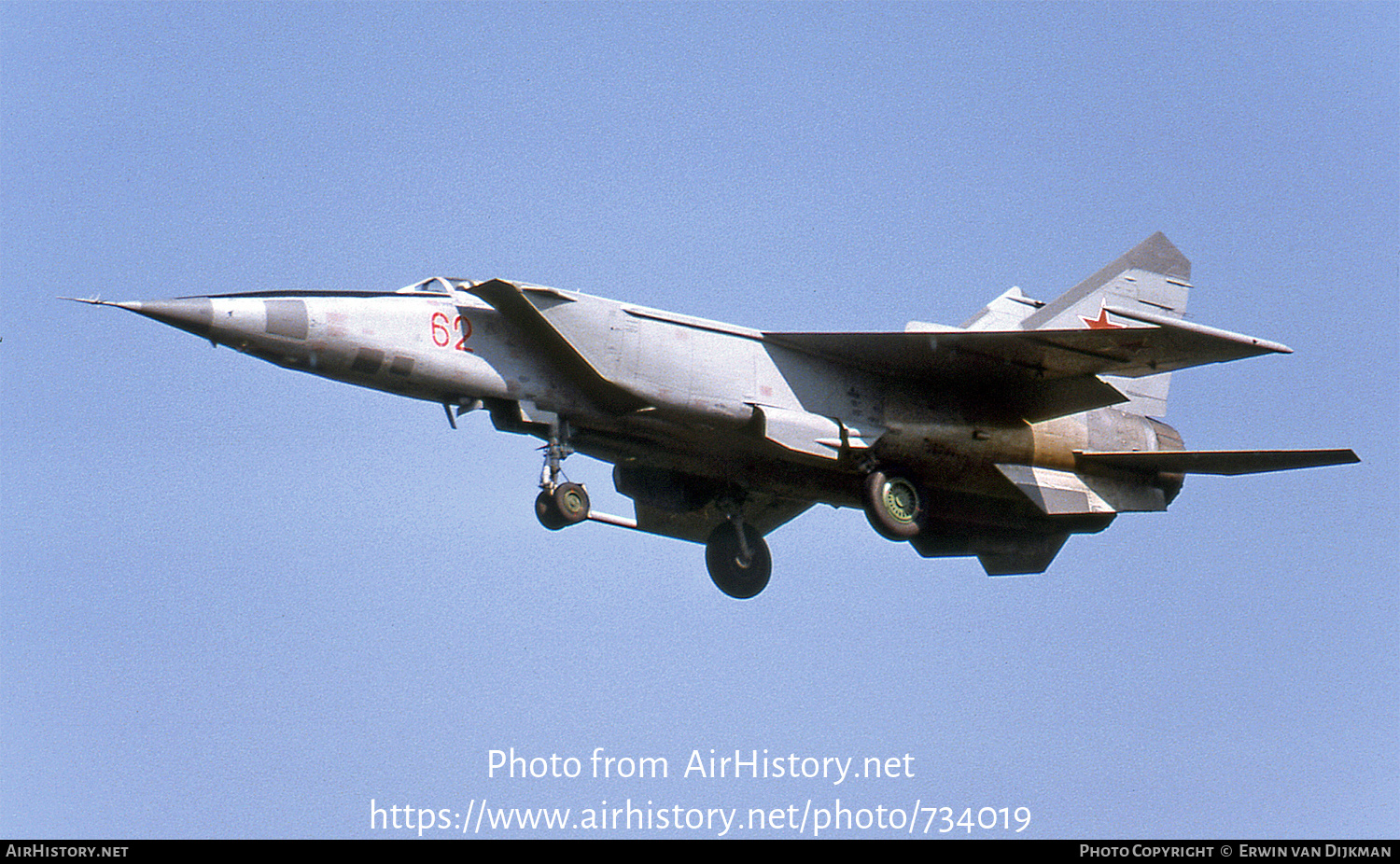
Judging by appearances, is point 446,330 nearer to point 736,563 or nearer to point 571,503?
point 571,503

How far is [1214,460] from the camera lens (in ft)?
65.5

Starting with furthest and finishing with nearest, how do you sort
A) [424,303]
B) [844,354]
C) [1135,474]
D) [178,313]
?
1. [1135,474]
2. [844,354]
3. [424,303]
4. [178,313]

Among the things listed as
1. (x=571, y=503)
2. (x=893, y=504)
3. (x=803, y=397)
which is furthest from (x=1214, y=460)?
(x=571, y=503)

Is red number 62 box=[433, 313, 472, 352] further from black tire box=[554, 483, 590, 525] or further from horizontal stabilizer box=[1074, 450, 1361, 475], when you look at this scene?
horizontal stabilizer box=[1074, 450, 1361, 475]

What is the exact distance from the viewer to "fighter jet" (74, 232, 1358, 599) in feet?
56.5

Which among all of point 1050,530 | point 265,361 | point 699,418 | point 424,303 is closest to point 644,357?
point 699,418

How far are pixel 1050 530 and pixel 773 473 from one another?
388 centimetres

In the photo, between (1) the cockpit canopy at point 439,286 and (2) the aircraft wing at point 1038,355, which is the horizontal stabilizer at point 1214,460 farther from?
(1) the cockpit canopy at point 439,286

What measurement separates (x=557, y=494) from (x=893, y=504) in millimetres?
4065

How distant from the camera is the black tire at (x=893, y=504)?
19.0 metres

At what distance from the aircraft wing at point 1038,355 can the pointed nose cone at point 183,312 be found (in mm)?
6049

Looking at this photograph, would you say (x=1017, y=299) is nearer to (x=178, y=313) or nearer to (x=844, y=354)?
(x=844, y=354)

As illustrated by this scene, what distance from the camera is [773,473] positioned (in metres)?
19.8

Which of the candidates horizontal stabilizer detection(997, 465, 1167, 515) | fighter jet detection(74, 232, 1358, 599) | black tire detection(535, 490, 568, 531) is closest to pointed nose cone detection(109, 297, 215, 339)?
fighter jet detection(74, 232, 1358, 599)
